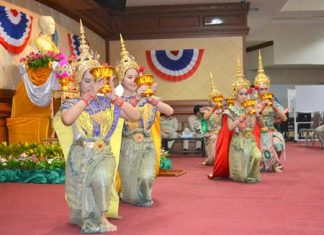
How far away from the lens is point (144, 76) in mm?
3359

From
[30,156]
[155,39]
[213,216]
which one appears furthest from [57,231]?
[155,39]

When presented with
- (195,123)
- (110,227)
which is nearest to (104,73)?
(110,227)

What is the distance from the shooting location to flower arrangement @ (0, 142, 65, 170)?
5.14 m

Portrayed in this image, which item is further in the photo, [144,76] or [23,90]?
[23,90]

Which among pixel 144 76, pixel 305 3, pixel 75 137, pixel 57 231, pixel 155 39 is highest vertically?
pixel 305 3

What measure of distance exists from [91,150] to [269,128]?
145 inches

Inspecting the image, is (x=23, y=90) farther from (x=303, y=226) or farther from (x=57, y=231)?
(x=303, y=226)

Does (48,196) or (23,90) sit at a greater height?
(23,90)

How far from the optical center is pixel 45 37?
6656 mm

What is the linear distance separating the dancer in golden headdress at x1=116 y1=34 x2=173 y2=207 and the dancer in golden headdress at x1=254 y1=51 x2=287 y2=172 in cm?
220

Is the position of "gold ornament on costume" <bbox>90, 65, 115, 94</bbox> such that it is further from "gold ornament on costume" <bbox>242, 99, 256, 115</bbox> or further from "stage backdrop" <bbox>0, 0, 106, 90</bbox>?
"stage backdrop" <bbox>0, 0, 106, 90</bbox>

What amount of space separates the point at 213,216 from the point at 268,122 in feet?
10.0

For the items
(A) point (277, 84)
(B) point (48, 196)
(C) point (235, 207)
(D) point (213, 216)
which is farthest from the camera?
(A) point (277, 84)

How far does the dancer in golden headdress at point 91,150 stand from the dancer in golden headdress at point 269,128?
3039mm
